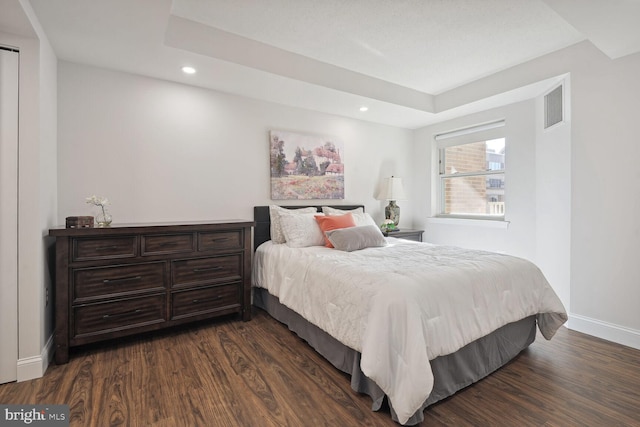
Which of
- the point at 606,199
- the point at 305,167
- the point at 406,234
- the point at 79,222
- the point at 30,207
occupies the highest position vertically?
the point at 305,167

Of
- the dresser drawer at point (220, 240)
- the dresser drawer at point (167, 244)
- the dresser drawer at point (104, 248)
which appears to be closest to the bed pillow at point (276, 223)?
the dresser drawer at point (220, 240)

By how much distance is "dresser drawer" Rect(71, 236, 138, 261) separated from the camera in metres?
2.24

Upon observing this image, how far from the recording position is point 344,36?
268 cm

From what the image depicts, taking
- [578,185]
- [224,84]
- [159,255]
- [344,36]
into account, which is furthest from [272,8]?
[578,185]

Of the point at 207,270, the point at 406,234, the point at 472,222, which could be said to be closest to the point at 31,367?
the point at 207,270

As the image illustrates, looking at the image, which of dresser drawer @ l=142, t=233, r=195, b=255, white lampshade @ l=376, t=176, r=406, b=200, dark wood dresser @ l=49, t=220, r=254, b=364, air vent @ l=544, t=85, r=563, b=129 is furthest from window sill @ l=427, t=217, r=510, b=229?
dresser drawer @ l=142, t=233, r=195, b=255

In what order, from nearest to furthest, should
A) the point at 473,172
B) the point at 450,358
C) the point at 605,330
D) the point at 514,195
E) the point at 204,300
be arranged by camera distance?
the point at 450,358 → the point at 605,330 → the point at 204,300 → the point at 514,195 → the point at 473,172

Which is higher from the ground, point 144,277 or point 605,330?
point 144,277

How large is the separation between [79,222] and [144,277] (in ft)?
2.01

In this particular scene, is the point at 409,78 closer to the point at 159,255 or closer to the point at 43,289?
the point at 159,255

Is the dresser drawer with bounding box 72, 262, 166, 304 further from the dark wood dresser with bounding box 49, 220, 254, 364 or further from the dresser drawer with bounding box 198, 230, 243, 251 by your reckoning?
the dresser drawer with bounding box 198, 230, 243, 251

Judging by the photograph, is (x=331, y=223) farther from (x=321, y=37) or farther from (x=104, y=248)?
(x=104, y=248)

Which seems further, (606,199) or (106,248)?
(606,199)

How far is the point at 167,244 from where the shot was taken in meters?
2.59
